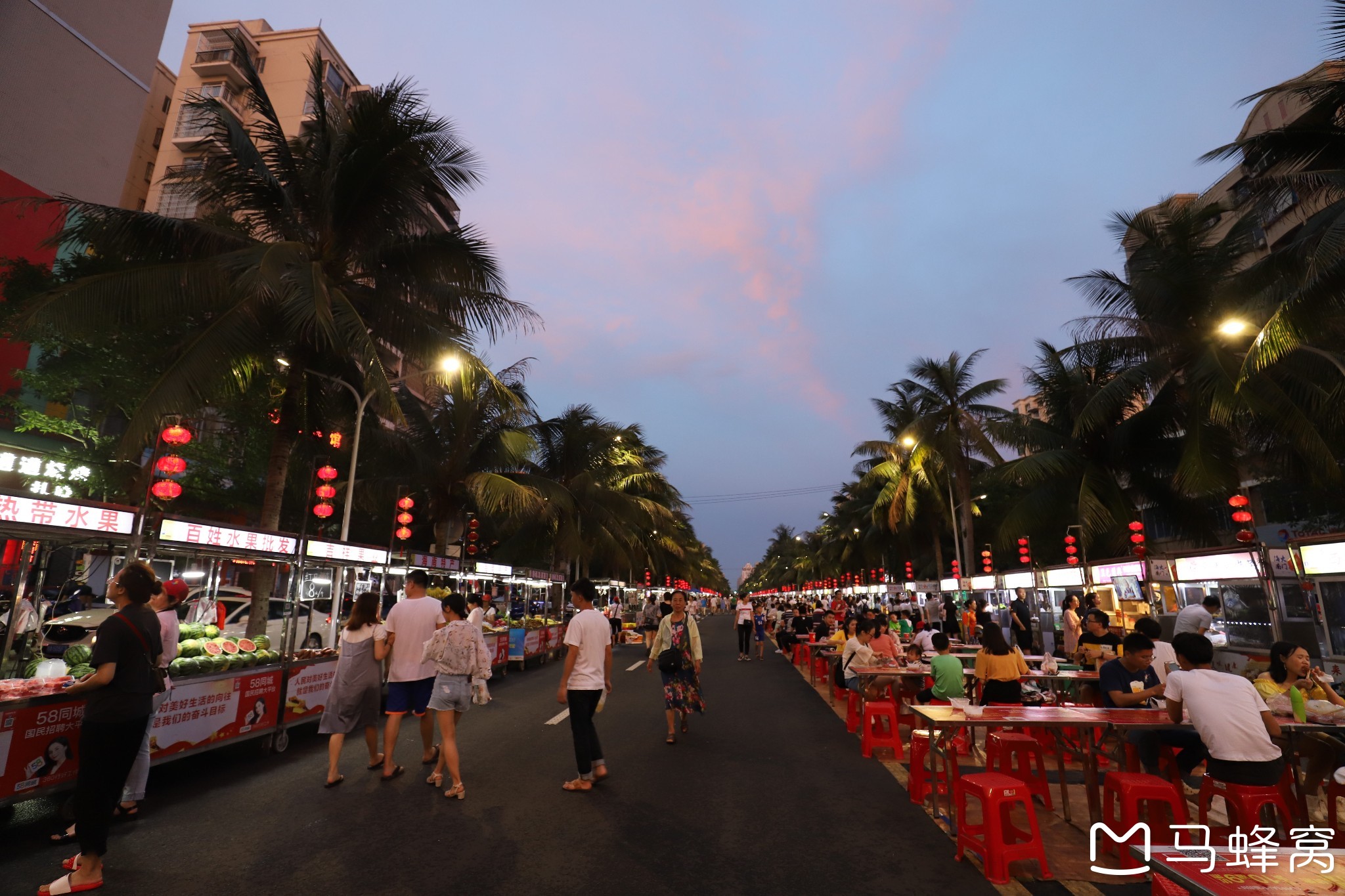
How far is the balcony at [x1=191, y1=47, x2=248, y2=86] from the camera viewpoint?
40.7 meters

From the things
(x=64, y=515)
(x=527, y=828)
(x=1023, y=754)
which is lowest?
(x=527, y=828)

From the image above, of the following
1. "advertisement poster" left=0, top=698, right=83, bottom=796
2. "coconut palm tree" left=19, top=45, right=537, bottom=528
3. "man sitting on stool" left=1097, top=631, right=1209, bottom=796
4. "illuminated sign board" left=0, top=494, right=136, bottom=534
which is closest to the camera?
"advertisement poster" left=0, top=698, right=83, bottom=796

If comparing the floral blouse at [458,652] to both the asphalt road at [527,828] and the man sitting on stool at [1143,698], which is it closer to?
the asphalt road at [527,828]

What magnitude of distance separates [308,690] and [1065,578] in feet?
59.8

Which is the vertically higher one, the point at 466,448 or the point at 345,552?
the point at 466,448

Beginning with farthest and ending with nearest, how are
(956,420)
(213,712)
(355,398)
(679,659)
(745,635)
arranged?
(956,420) → (745,635) → (355,398) → (679,659) → (213,712)

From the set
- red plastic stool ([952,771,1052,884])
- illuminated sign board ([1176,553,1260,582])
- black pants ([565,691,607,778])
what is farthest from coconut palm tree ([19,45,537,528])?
illuminated sign board ([1176,553,1260,582])

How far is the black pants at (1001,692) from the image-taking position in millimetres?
7323

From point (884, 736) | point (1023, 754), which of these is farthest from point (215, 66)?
point (1023, 754)

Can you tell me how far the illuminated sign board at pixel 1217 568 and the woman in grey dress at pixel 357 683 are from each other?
13.7 m

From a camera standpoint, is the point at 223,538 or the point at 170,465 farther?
the point at 170,465

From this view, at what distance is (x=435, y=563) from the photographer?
52.6ft

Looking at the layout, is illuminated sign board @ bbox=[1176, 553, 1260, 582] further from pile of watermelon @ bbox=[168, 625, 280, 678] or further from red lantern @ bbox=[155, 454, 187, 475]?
red lantern @ bbox=[155, 454, 187, 475]

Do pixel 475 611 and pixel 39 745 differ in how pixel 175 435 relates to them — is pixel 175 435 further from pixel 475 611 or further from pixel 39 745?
pixel 475 611
